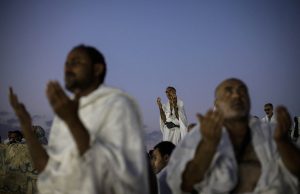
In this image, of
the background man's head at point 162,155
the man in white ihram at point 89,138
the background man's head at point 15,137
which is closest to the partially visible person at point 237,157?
the man in white ihram at point 89,138

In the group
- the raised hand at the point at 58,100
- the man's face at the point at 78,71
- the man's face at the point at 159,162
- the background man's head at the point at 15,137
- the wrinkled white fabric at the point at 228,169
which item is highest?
the man's face at the point at 78,71

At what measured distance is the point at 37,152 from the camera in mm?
3539

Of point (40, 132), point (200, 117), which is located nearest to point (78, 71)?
point (200, 117)

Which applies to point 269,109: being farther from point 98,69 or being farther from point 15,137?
point 98,69

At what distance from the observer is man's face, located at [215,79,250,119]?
3.66m

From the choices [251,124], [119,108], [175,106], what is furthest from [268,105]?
[119,108]

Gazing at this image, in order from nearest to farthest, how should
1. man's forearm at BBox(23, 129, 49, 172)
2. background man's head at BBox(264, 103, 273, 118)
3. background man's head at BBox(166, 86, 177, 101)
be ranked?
man's forearm at BBox(23, 129, 49, 172), background man's head at BBox(166, 86, 177, 101), background man's head at BBox(264, 103, 273, 118)

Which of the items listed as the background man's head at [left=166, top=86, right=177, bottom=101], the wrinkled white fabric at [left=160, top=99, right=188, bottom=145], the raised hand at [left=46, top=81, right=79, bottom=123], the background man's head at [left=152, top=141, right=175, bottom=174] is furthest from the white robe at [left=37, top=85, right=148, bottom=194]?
the wrinkled white fabric at [left=160, top=99, right=188, bottom=145]

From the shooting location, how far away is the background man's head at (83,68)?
129 inches

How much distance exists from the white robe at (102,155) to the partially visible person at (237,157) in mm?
528

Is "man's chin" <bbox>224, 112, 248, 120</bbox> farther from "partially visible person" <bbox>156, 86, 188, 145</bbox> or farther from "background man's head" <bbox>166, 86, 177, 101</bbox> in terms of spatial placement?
"partially visible person" <bbox>156, 86, 188, 145</bbox>

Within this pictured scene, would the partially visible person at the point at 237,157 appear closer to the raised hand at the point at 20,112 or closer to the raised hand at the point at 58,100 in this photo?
the raised hand at the point at 58,100

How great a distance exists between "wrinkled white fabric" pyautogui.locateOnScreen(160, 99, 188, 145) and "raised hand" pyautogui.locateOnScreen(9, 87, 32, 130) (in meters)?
7.94

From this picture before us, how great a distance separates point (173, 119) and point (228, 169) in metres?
8.13
